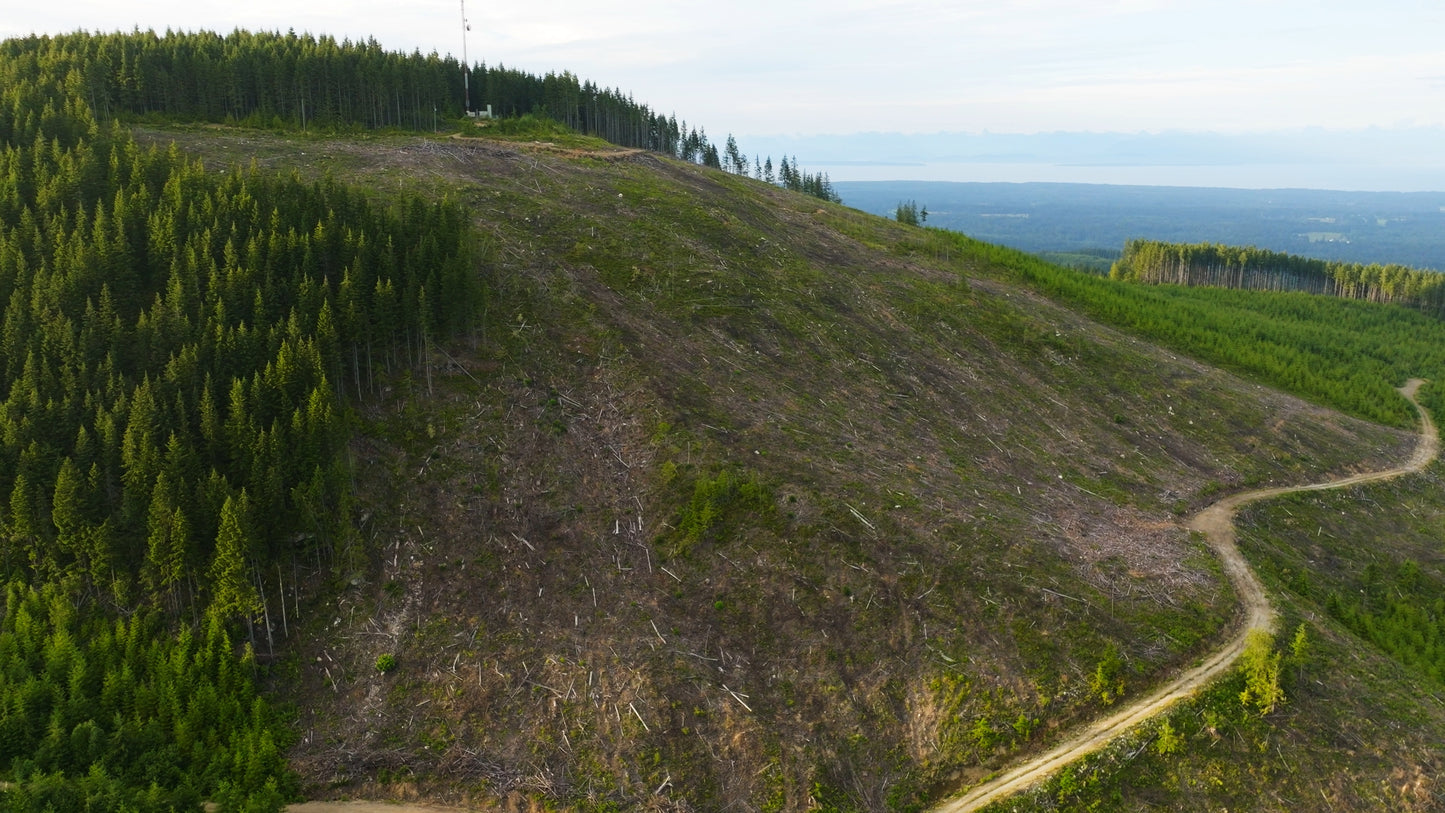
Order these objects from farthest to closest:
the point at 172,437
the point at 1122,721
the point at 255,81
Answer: the point at 255,81
the point at 172,437
the point at 1122,721

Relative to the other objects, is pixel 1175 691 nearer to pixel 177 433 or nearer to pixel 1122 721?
pixel 1122 721

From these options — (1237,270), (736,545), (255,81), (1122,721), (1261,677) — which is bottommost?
(1122,721)

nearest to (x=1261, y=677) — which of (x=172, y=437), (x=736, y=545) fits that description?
(x=736, y=545)

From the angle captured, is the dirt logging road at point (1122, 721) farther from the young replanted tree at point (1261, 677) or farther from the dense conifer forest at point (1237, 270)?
the dense conifer forest at point (1237, 270)

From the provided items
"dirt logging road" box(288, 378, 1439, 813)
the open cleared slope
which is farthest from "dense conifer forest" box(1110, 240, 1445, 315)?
"dirt logging road" box(288, 378, 1439, 813)

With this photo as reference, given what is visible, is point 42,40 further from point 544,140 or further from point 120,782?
point 120,782

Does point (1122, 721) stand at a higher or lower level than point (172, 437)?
lower

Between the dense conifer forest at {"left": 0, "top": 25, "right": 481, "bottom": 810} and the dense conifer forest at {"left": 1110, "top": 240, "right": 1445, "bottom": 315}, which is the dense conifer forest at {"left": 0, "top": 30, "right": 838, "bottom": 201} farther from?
the dense conifer forest at {"left": 1110, "top": 240, "right": 1445, "bottom": 315}
